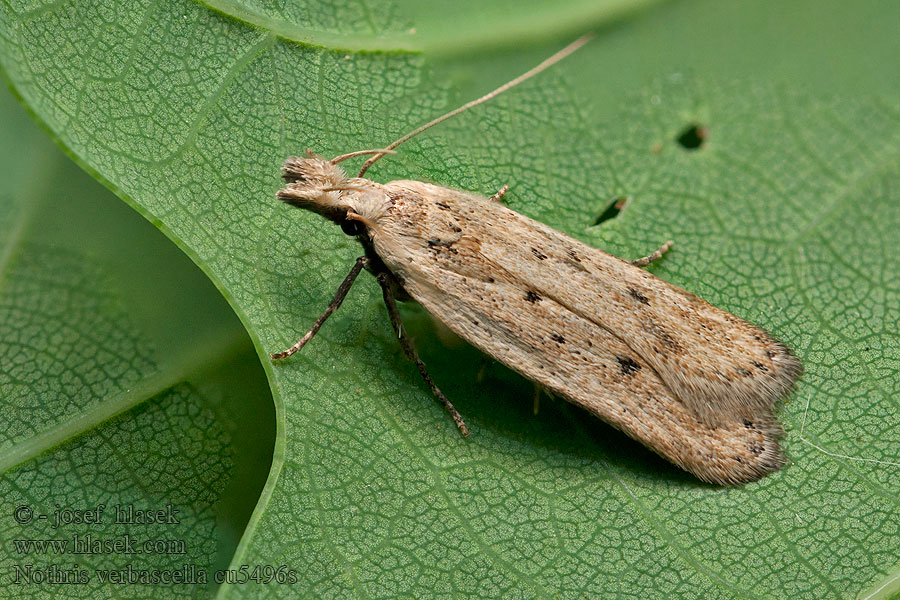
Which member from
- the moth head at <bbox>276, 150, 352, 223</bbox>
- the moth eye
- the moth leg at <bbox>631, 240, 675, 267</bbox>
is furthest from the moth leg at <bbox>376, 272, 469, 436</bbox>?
the moth leg at <bbox>631, 240, 675, 267</bbox>

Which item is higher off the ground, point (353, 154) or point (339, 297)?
point (353, 154)

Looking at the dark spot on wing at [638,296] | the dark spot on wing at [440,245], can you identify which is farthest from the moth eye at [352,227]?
the dark spot on wing at [638,296]

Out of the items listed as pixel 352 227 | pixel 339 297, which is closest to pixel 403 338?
pixel 339 297

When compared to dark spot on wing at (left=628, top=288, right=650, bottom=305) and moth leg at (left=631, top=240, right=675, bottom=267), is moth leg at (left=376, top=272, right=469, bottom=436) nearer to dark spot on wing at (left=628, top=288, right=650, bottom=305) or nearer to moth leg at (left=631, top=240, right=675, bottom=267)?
dark spot on wing at (left=628, top=288, right=650, bottom=305)

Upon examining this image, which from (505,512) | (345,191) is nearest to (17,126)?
(345,191)

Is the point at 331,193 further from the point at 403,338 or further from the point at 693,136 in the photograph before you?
the point at 693,136

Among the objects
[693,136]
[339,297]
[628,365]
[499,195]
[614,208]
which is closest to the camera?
[628,365]

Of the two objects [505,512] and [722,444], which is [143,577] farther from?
[722,444]
